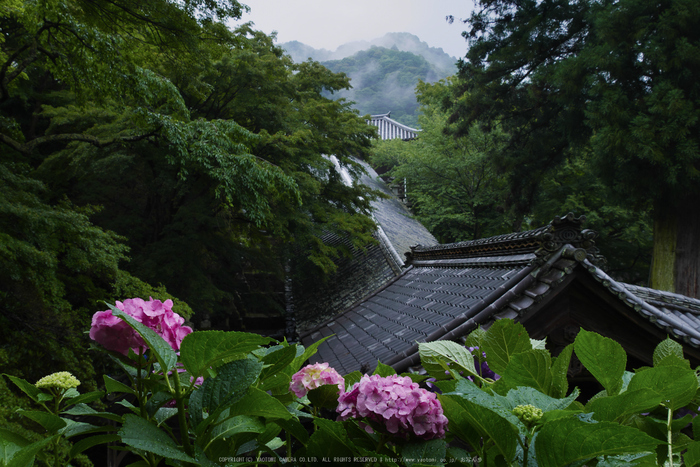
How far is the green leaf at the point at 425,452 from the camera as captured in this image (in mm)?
607

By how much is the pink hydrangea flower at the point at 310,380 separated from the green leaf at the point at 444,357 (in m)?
0.17

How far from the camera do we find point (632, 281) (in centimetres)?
1306

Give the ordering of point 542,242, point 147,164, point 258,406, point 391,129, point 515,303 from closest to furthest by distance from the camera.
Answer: point 258,406
point 515,303
point 542,242
point 147,164
point 391,129

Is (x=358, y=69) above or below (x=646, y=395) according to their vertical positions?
above

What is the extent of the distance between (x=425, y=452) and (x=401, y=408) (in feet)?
0.24

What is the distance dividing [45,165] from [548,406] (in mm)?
6811

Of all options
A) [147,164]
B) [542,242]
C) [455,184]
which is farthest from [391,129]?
[542,242]

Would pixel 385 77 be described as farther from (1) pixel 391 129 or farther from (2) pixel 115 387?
(2) pixel 115 387

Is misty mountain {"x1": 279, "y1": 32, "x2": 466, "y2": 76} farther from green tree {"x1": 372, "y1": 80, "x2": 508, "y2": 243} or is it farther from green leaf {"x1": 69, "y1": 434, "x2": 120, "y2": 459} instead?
green leaf {"x1": 69, "y1": 434, "x2": 120, "y2": 459}

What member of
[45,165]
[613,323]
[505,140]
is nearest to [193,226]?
[45,165]

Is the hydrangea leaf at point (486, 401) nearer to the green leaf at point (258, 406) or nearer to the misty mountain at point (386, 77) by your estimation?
the green leaf at point (258, 406)

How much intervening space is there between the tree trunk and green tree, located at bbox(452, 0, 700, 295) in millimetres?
21

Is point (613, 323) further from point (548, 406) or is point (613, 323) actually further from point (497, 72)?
point (497, 72)

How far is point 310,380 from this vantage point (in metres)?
0.82
